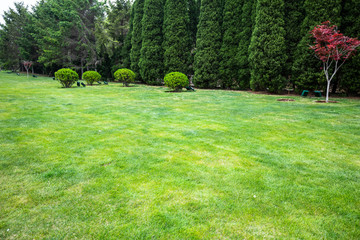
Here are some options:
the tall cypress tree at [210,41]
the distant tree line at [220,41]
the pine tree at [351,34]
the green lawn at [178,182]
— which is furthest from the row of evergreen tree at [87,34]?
the green lawn at [178,182]

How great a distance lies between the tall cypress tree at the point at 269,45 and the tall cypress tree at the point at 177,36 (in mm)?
6660


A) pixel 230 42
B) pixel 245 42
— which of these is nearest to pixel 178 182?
pixel 245 42

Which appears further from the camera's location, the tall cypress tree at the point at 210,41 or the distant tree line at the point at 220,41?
the tall cypress tree at the point at 210,41

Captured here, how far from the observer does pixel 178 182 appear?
2.56m

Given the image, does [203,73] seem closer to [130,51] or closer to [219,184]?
[130,51]

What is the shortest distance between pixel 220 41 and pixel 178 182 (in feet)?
52.4

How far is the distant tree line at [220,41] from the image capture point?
38.1 ft

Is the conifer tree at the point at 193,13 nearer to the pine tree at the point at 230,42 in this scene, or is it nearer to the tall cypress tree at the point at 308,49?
the pine tree at the point at 230,42

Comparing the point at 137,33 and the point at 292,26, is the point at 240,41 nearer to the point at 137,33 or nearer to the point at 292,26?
the point at 292,26

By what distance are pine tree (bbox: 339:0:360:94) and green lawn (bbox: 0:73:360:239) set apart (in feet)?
28.3

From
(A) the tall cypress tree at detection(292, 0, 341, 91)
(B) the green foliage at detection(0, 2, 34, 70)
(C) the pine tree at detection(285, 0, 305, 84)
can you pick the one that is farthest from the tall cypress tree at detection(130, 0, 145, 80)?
(B) the green foliage at detection(0, 2, 34, 70)

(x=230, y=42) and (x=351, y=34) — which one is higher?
(x=230, y=42)

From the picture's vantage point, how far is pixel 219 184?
99.8 inches

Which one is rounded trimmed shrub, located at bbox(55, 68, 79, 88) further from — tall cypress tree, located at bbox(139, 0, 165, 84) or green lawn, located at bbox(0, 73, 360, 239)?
green lawn, located at bbox(0, 73, 360, 239)
